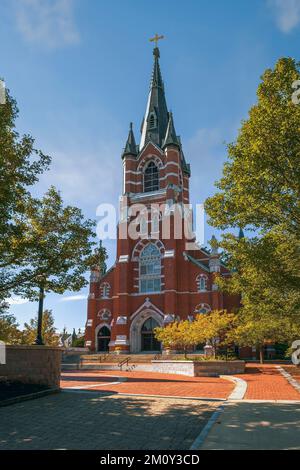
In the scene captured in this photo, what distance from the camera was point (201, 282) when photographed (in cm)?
4109

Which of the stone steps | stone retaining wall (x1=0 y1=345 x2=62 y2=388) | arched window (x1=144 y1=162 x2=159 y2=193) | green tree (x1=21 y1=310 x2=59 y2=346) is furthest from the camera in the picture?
arched window (x1=144 y1=162 x2=159 y2=193)

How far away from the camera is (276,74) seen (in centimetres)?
1223

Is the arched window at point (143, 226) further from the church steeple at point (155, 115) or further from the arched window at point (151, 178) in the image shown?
the church steeple at point (155, 115)

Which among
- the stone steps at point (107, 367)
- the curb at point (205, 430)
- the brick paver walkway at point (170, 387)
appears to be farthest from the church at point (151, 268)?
the curb at point (205, 430)

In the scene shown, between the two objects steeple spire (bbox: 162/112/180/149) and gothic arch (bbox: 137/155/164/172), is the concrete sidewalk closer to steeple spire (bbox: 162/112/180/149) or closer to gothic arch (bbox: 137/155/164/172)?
steeple spire (bbox: 162/112/180/149)

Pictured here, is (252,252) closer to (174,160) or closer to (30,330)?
(30,330)

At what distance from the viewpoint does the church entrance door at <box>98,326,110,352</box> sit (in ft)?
144

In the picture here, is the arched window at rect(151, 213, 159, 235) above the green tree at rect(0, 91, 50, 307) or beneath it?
above

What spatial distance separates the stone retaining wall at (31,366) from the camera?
12172 millimetres

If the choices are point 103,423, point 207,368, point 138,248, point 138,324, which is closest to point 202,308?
point 138,324

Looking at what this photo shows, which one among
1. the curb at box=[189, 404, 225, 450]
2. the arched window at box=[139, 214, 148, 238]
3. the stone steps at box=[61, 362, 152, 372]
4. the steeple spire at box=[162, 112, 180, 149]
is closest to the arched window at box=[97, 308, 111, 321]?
the arched window at box=[139, 214, 148, 238]

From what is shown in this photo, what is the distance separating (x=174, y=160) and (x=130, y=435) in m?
40.6

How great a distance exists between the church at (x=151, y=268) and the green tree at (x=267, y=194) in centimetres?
2672
